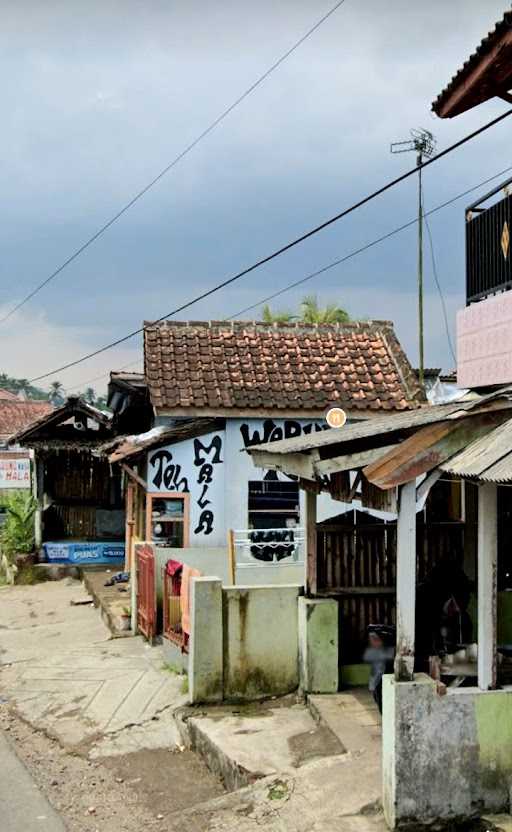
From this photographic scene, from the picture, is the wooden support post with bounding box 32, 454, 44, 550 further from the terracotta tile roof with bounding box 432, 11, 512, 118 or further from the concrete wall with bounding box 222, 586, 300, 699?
the terracotta tile roof with bounding box 432, 11, 512, 118

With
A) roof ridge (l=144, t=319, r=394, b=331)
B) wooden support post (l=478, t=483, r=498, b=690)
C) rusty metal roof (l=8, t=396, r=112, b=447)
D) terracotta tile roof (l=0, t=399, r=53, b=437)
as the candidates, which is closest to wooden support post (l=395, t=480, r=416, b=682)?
wooden support post (l=478, t=483, r=498, b=690)

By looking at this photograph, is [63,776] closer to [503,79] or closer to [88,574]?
[503,79]

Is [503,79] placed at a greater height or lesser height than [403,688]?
greater

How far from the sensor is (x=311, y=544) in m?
9.23

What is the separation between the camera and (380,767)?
677 cm

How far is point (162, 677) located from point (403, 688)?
17.0 feet

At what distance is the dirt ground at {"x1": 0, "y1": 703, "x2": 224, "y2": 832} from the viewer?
23.2 ft

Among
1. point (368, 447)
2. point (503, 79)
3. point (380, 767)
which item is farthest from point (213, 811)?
point (503, 79)

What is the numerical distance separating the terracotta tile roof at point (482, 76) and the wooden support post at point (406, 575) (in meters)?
4.62

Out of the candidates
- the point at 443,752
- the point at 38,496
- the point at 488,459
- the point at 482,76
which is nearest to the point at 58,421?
the point at 38,496

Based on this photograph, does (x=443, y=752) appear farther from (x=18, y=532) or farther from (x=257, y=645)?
(x=18, y=532)

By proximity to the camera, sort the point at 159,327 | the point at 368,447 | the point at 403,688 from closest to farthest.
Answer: the point at 403,688 → the point at 368,447 → the point at 159,327

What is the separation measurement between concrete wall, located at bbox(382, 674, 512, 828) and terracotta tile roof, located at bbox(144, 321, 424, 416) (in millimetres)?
10064

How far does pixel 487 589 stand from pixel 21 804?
4398 mm
